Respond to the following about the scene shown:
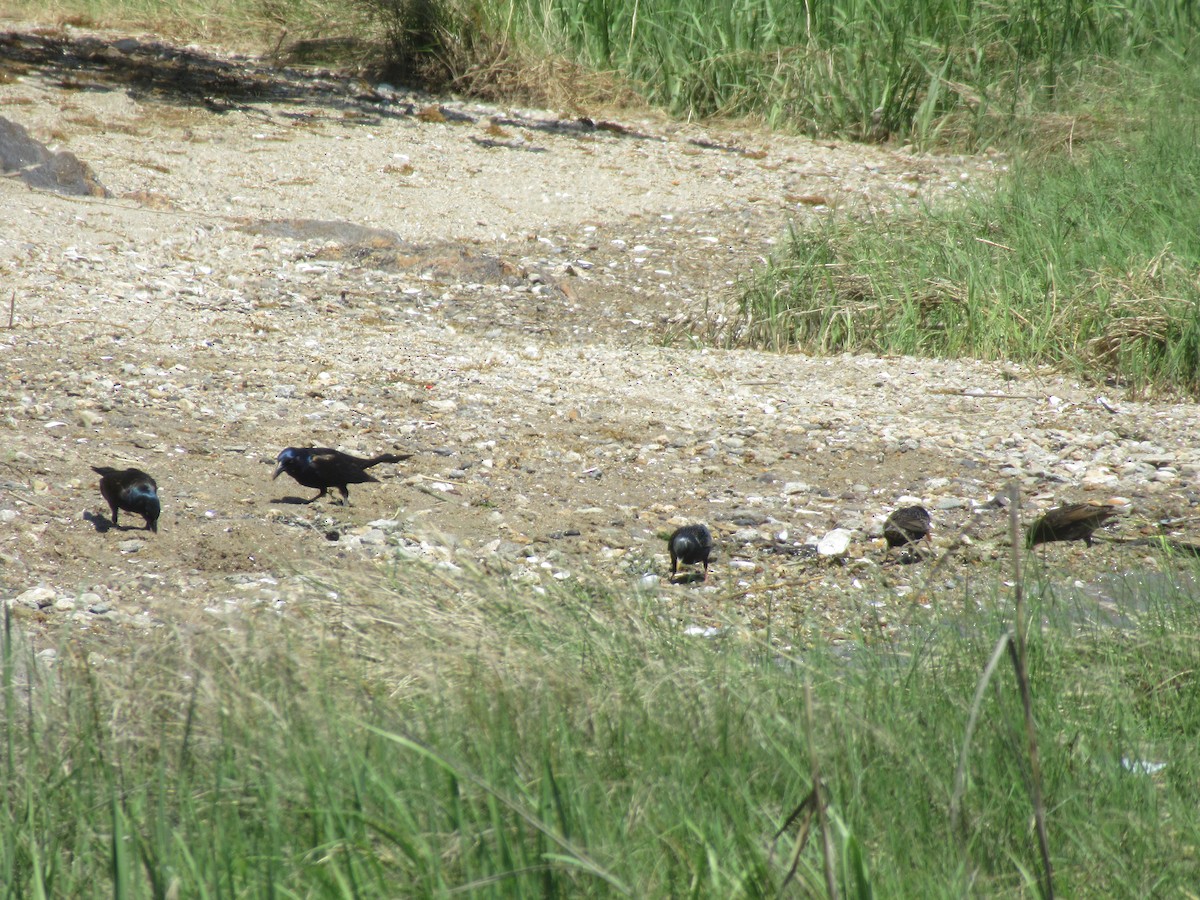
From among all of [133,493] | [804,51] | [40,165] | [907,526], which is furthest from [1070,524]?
[804,51]

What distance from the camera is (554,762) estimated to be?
190 cm

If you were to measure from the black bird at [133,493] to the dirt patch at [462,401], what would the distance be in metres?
0.09

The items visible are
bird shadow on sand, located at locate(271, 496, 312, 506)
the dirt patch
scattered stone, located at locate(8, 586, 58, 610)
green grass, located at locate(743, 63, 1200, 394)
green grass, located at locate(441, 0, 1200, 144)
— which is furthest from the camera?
green grass, located at locate(441, 0, 1200, 144)

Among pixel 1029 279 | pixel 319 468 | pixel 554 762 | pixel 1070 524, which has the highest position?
pixel 1029 279

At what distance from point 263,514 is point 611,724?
1.98 meters

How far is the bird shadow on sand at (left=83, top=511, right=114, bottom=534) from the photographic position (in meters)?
3.40

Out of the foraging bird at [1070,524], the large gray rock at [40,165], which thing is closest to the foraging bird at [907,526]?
the foraging bird at [1070,524]

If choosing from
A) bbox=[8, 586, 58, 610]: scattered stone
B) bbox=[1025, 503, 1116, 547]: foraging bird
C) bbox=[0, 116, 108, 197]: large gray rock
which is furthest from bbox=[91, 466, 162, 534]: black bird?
bbox=[0, 116, 108, 197]: large gray rock

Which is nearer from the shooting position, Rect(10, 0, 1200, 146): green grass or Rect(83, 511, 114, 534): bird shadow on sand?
Rect(83, 511, 114, 534): bird shadow on sand

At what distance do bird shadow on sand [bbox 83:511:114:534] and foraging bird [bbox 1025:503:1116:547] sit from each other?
2685 millimetres

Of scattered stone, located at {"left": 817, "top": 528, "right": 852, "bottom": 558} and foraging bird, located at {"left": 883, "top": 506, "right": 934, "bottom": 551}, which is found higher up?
foraging bird, located at {"left": 883, "top": 506, "right": 934, "bottom": 551}

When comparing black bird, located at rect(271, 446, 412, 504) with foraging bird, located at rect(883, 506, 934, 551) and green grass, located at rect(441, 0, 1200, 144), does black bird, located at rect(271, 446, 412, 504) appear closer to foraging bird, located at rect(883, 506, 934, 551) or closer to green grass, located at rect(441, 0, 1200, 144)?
foraging bird, located at rect(883, 506, 934, 551)

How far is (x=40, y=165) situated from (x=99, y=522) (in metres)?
4.16

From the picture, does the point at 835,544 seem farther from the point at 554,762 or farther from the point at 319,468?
the point at 554,762
